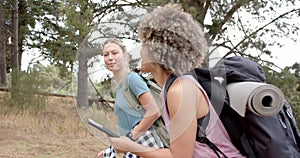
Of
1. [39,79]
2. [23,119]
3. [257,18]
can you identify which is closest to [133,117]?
[257,18]

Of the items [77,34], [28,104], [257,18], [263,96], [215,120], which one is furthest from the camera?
[28,104]

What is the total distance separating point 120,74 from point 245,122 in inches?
32.9

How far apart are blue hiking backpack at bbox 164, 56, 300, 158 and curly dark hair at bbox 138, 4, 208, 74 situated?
0.04 metres

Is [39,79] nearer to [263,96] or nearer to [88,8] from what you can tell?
[88,8]

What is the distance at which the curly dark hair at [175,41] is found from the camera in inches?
52.3

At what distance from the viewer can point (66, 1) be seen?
6.94m

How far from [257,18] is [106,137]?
6.50m

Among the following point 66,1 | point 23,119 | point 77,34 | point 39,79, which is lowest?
point 23,119

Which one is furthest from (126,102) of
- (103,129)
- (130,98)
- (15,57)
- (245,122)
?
(15,57)

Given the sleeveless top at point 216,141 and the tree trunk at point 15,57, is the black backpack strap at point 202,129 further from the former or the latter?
the tree trunk at point 15,57

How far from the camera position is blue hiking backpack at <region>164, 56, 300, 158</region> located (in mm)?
1216

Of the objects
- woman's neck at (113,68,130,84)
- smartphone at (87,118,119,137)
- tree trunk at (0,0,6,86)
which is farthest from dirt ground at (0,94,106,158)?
smartphone at (87,118,119,137)

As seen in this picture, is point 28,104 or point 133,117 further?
point 28,104

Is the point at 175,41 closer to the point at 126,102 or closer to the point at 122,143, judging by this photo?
the point at 122,143
